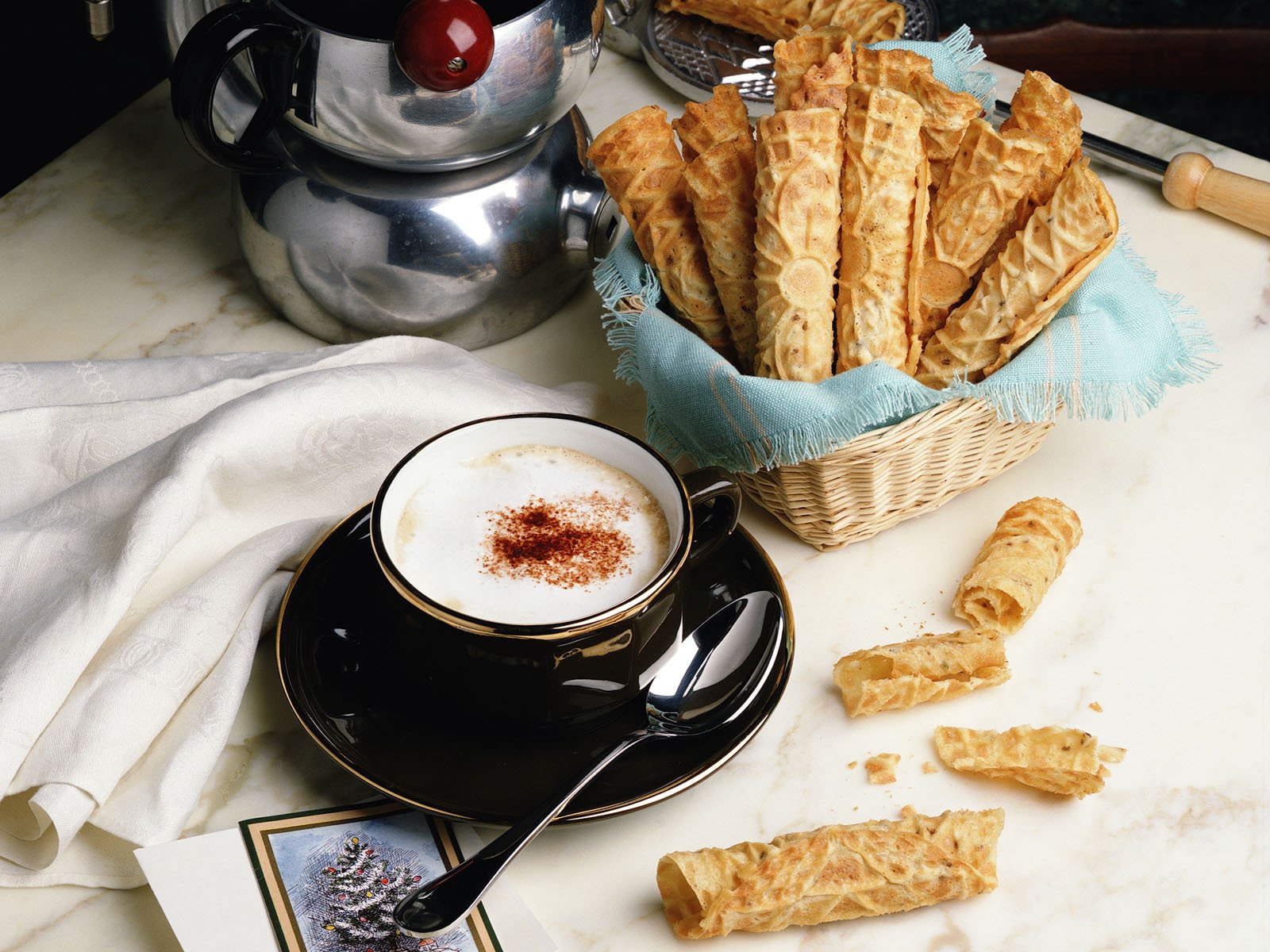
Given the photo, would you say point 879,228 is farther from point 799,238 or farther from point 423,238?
point 423,238

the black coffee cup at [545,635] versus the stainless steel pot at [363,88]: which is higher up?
the stainless steel pot at [363,88]

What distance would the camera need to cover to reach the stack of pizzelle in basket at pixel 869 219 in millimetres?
897

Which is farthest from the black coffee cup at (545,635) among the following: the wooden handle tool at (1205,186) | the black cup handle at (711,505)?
the wooden handle tool at (1205,186)

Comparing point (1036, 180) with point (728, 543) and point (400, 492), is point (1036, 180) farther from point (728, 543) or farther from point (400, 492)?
point (400, 492)

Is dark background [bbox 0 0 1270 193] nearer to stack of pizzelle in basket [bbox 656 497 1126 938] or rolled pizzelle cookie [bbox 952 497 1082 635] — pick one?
rolled pizzelle cookie [bbox 952 497 1082 635]

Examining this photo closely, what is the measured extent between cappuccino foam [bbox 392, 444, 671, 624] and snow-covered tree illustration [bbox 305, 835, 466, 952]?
0.15 meters

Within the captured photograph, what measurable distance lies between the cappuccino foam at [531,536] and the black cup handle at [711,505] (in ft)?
0.09

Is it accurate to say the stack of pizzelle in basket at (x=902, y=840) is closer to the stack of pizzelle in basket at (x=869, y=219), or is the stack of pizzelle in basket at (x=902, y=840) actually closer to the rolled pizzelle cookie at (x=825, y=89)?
the stack of pizzelle in basket at (x=869, y=219)

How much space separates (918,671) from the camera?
2.69 feet

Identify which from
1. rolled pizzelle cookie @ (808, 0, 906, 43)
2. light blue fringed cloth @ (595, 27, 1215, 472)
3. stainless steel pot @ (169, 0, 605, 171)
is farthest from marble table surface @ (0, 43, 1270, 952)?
rolled pizzelle cookie @ (808, 0, 906, 43)

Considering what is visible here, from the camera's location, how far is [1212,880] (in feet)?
2.44

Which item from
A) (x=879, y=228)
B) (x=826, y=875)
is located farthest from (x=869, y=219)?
(x=826, y=875)

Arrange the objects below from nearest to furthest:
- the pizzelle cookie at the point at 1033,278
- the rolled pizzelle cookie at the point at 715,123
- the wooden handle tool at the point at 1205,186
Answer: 1. the pizzelle cookie at the point at 1033,278
2. the rolled pizzelle cookie at the point at 715,123
3. the wooden handle tool at the point at 1205,186

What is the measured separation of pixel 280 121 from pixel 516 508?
1.40ft
